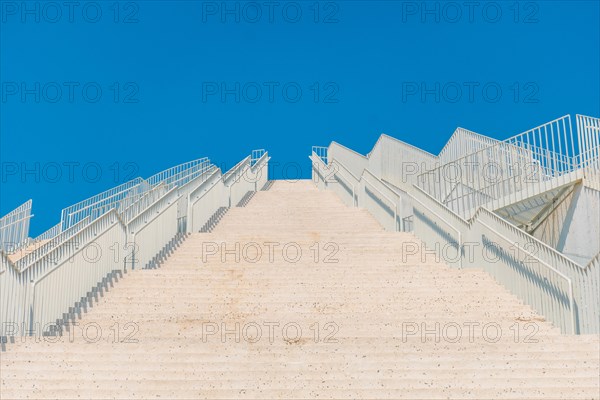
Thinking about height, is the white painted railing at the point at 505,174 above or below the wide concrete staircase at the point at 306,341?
above

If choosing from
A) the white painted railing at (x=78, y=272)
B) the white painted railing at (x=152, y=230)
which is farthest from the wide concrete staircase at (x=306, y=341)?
the white painted railing at (x=152, y=230)

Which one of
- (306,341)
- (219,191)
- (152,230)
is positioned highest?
(219,191)

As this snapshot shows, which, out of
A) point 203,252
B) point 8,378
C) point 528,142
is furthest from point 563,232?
point 8,378

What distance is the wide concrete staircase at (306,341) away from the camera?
231 inches

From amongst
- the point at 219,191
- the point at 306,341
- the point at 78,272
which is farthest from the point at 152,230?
the point at 219,191

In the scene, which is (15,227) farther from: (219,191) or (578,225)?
(578,225)

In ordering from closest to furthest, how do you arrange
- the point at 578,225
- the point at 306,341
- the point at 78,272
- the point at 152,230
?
the point at 306,341 → the point at 78,272 → the point at 152,230 → the point at 578,225

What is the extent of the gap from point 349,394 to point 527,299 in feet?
13.7

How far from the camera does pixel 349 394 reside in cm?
571

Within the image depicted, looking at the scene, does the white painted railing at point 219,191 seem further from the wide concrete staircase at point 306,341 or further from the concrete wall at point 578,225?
the concrete wall at point 578,225

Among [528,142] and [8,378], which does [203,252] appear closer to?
[8,378]

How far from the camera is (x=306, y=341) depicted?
6.71 m

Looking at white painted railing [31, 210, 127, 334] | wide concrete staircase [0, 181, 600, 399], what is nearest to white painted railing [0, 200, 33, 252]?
white painted railing [31, 210, 127, 334]

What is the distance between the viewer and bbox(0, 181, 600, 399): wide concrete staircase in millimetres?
5875
